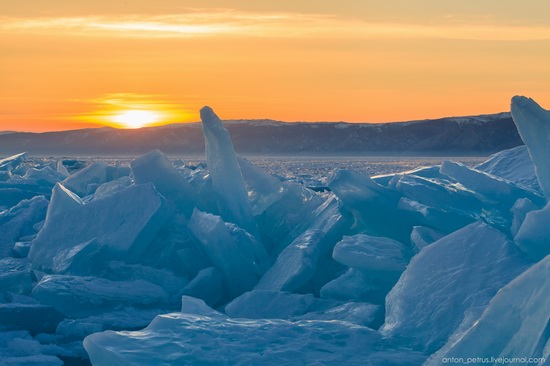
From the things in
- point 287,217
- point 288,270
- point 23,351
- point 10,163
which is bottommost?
point 23,351

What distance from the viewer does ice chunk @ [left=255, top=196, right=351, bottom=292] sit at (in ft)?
15.1

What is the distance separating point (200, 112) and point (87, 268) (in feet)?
5.04

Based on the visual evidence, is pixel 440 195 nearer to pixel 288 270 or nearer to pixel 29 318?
pixel 288 270

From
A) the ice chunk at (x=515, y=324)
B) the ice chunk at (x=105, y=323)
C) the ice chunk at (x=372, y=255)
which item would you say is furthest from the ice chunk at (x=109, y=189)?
the ice chunk at (x=515, y=324)

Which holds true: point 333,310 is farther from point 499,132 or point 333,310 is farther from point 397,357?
point 499,132

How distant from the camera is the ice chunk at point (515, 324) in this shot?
2.62 meters

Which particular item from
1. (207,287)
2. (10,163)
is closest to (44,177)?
(10,163)

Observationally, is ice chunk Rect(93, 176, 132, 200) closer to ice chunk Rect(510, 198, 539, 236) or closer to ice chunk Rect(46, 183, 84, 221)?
ice chunk Rect(46, 183, 84, 221)

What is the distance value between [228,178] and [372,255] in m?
1.70

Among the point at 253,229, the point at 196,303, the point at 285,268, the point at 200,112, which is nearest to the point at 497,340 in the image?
the point at 196,303

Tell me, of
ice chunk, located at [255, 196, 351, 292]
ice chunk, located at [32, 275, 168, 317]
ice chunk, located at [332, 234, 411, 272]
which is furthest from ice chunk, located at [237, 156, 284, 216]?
ice chunk, located at [332, 234, 411, 272]

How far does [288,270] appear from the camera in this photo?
4672 mm

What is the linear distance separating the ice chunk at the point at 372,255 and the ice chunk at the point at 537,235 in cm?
76

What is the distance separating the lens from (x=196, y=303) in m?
3.72
